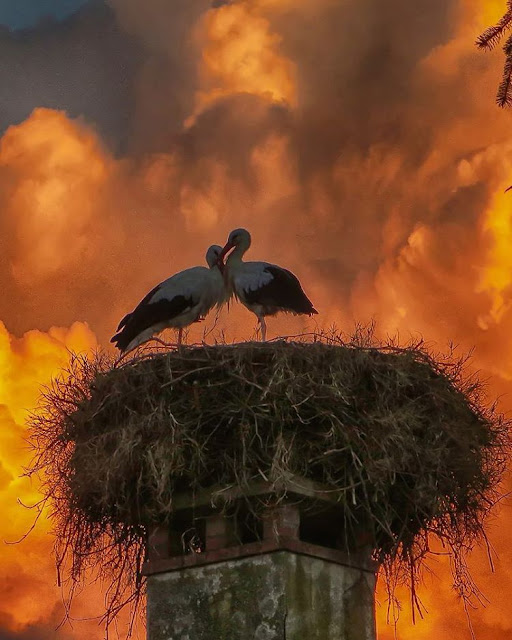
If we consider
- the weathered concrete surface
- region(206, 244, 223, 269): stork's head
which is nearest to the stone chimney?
the weathered concrete surface

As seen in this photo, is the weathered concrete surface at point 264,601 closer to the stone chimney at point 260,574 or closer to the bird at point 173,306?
the stone chimney at point 260,574

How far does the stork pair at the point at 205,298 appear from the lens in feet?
40.2

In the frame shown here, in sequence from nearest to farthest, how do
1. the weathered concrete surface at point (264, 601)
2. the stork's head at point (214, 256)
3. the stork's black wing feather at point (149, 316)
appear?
the weathered concrete surface at point (264, 601) < the stork's black wing feather at point (149, 316) < the stork's head at point (214, 256)

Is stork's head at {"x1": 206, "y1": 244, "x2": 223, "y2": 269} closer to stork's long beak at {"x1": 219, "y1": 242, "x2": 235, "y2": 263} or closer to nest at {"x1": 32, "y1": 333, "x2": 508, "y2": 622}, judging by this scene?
stork's long beak at {"x1": 219, "y1": 242, "x2": 235, "y2": 263}

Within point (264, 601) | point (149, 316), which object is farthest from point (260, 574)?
point (149, 316)

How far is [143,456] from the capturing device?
30.4 ft

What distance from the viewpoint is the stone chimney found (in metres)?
9.12

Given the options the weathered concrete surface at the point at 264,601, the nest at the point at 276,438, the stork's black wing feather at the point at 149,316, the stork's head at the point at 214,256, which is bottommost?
the weathered concrete surface at the point at 264,601

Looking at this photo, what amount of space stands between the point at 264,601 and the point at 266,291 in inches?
163

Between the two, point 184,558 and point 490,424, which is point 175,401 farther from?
point 490,424

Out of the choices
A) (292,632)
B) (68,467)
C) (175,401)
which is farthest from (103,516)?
(292,632)

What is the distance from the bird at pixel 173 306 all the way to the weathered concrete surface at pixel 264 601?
10.4ft

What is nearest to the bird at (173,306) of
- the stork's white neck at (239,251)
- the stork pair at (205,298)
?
the stork pair at (205,298)

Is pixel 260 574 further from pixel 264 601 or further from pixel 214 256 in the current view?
pixel 214 256
